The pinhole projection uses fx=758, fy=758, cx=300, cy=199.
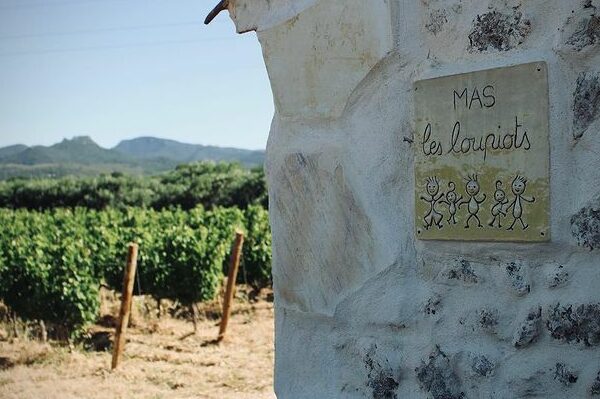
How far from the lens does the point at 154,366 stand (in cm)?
→ 791

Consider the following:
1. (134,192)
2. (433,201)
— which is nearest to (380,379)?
(433,201)

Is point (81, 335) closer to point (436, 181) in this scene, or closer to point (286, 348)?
point (286, 348)

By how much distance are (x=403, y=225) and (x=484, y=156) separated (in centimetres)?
37

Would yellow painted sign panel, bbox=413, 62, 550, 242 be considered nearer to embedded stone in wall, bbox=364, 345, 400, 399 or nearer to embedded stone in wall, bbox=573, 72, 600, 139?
embedded stone in wall, bbox=573, 72, 600, 139

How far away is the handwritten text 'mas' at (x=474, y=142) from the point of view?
83.0 inches

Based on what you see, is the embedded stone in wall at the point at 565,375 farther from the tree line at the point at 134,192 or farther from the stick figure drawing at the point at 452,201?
the tree line at the point at 134,192

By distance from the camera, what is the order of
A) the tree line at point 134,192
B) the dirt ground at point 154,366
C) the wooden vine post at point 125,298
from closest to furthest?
the dirt ground at point 154,366, the wooden vine post at point 125,298, the tree line at point 134,192

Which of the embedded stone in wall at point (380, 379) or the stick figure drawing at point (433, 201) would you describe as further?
the embedded stone in wall at point (380, 379)

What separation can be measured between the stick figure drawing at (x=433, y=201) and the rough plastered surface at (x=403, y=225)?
0.23 ft

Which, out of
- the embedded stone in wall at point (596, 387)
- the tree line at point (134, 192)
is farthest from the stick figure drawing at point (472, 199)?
the tree line at point (134, 192)

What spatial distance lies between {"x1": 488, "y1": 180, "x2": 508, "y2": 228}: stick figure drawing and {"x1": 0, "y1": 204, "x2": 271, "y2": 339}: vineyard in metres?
7.23

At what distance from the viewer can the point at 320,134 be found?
2.67 m

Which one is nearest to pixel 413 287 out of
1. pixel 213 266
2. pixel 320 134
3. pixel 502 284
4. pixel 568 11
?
pixel 502 284

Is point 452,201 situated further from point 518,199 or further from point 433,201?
point 518,199
